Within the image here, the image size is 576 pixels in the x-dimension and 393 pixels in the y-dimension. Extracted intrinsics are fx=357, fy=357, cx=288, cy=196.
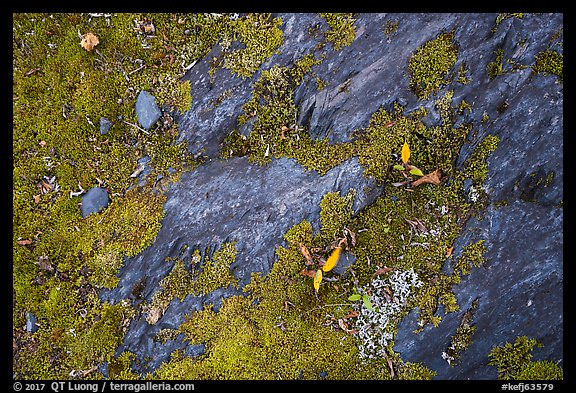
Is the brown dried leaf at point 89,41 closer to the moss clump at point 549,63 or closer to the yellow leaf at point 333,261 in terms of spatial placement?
the yellow leaf at point 333,261

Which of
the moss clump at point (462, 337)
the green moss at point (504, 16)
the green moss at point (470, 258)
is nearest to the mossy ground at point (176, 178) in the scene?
the green moss at point (470, 258)

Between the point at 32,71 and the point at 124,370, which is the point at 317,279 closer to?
the point at 124,370

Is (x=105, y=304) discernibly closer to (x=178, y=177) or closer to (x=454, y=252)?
(x=178, y=177)

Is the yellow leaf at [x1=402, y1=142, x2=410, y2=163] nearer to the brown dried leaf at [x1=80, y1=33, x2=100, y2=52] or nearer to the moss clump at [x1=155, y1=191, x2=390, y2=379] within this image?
the moss clump at [x1=155, y1=191, x2=390, y2=379]

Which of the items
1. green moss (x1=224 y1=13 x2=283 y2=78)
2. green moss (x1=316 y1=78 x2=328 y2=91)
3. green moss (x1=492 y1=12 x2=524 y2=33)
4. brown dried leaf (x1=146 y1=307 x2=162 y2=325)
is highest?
green moss (x1=224 y1=13 x2=283 y2=78)

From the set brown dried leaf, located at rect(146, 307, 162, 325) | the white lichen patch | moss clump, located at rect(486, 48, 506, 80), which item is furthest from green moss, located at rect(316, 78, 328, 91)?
brown dried leaf, located at rect(146, 307, 162, 325)

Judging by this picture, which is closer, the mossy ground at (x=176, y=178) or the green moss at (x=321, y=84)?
the mossy ground at (x=176, y=178)
